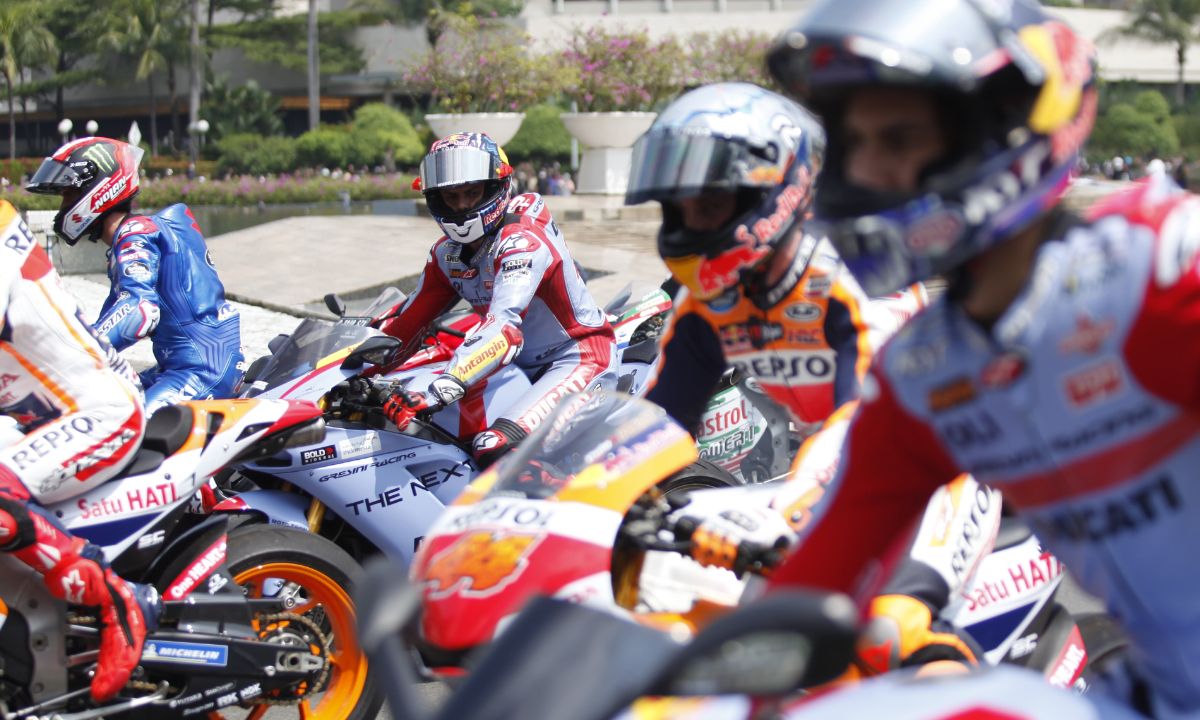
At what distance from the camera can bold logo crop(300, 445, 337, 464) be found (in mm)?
5812

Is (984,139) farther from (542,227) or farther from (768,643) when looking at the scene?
(542,227)

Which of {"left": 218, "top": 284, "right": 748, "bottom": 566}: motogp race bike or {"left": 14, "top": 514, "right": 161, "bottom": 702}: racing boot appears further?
{"left": 218, "top": 284, "right": 748, "bottom": 566}: motogp race bike

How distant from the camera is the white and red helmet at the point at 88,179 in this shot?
23.4 feet

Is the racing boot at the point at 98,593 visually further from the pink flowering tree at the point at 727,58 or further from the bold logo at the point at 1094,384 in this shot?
the pink flowering tree at the point at 727,58

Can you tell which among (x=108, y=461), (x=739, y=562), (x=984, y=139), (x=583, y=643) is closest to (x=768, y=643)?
(x=583, y=643)

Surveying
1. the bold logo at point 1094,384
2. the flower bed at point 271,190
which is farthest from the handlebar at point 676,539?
the flower bed at point 271,190

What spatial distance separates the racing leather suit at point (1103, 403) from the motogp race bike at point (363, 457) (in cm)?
353

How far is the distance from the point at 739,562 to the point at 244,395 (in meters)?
4.07

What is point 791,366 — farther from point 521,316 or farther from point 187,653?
point 521,316

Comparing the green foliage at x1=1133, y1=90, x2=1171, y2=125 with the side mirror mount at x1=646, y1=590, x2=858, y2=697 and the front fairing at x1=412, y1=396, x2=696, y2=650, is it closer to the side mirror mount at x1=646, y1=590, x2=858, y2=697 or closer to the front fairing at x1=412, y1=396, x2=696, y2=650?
the front fairing at x1=412, y1=396, x2=696, y2=650

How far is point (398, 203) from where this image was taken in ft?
109

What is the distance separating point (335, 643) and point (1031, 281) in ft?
12.6

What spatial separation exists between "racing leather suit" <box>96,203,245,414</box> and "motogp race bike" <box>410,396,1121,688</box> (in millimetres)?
4661

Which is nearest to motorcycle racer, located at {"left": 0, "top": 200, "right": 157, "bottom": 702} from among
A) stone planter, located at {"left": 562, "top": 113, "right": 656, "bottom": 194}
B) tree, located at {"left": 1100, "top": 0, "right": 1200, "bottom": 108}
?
stone planter, located at {"left": 562, "top": 113, "right": 656, "bottom": 194}
